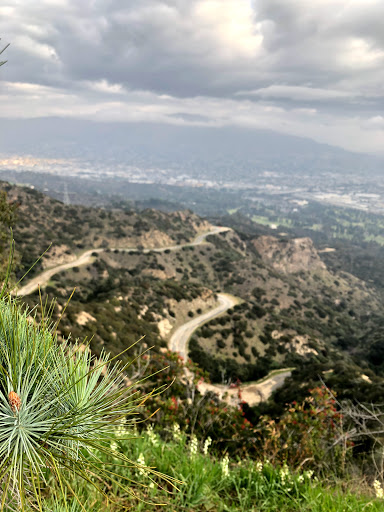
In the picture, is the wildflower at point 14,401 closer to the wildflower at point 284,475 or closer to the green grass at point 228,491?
the green grass at point 228,491

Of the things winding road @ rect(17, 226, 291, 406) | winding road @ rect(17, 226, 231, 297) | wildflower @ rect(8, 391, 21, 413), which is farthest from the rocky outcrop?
wildflower @ rect(8, 391, 21, 413)

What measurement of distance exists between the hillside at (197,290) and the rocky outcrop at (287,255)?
54cm

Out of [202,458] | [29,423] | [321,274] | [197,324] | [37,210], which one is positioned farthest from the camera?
[321,274]

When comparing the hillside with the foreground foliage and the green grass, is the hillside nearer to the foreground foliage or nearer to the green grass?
the green grass

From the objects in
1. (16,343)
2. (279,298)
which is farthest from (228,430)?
(279,298)

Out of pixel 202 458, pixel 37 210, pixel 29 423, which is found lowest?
pixel 37 210

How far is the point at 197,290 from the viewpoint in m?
66.2

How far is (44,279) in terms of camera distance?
207 feet

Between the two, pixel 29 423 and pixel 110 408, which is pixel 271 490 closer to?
pixel 110 408

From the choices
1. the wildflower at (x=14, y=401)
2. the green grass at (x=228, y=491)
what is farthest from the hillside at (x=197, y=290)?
the wildflower at (x=14, y=401)

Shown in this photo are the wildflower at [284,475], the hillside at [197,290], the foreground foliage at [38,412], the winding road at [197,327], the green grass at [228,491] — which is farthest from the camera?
the hillside at [197,290]

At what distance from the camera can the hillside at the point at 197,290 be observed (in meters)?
44.7

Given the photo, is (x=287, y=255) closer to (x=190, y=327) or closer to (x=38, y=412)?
(x=190, y=327)

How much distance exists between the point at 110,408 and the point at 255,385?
40202 millimetres
